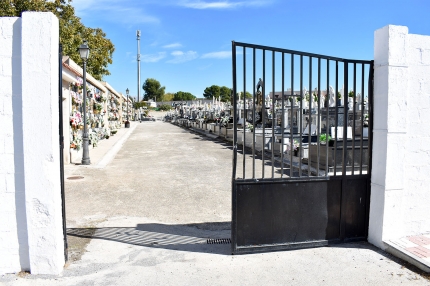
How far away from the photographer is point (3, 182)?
12.5 feet

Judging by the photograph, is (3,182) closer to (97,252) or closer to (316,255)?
(97,252)

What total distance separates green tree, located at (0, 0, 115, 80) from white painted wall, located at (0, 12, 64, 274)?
17906mm

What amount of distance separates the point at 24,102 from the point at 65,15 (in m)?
23.4

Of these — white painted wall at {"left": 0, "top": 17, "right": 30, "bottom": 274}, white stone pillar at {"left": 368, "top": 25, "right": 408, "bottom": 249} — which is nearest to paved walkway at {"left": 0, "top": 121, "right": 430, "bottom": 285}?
white painted wall at {"left": 0, "top": 17, "right": 30, "bottom": 274}

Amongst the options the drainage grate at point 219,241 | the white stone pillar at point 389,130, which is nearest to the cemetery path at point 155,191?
the drainage grate at point 219,241

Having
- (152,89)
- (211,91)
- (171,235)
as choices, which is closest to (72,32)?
(171,235)

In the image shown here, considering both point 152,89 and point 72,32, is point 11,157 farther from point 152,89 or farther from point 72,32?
point 152,89

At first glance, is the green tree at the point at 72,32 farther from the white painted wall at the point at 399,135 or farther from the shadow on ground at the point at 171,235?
the white painted wall at the point at 399,135

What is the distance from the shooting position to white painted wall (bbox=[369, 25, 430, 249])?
4422mm

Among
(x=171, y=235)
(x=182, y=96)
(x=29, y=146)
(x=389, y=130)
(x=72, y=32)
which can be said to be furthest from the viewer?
(x=182, y=96)

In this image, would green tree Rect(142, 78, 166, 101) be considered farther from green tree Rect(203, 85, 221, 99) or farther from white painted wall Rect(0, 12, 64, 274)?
white painted wall Rect(0, 12, 64, 274)

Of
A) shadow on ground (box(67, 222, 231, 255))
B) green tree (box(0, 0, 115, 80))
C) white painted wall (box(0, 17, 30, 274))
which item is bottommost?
shadow on ground (box(67, 222, 231, 255))

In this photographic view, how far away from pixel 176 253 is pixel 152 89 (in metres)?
120

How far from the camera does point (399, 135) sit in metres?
4.50
